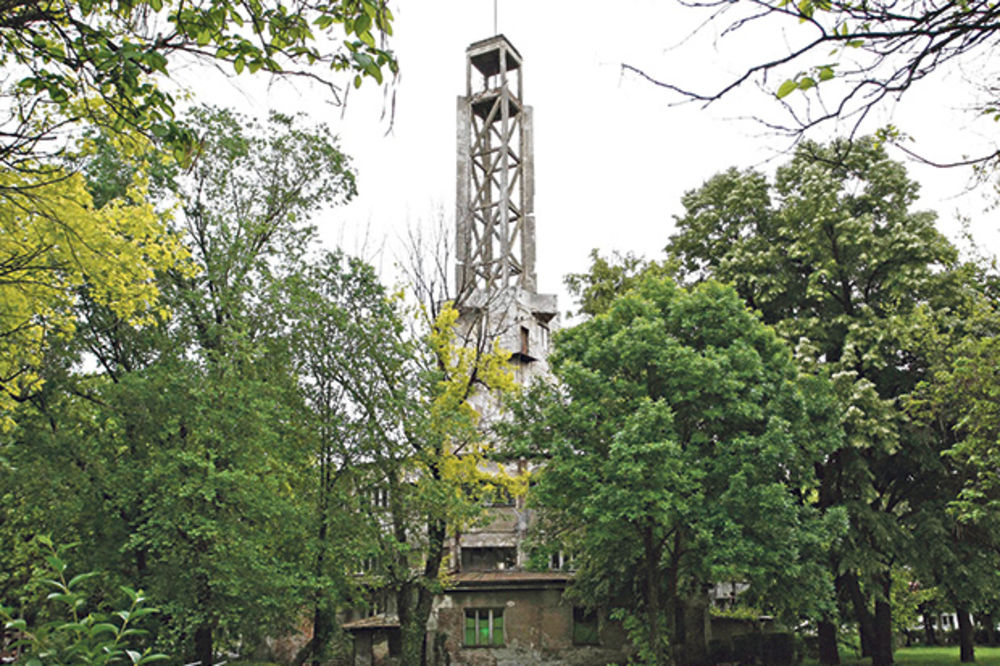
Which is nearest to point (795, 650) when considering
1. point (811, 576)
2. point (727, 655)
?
point (727, 655)

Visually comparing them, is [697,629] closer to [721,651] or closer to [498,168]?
[721,651]

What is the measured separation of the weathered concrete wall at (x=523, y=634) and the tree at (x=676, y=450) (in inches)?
173

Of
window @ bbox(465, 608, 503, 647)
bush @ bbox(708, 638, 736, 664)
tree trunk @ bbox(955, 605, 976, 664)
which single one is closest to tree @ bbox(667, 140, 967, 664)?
tree trunk @ bbox(955, 605, 976, 664)

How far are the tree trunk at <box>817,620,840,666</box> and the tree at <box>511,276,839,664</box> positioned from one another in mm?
4641

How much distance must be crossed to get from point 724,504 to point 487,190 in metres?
18.1

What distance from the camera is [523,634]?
87.7ft

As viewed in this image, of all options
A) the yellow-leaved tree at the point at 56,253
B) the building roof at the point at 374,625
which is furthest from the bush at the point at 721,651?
the yellow-leaved tree at the point at 56,253

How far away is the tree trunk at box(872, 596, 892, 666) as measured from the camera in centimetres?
2312

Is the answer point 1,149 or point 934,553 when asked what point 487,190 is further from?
point 1,149

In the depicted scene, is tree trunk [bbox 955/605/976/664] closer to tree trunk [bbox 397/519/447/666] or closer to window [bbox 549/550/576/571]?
window [bbox 549/550/576/571]

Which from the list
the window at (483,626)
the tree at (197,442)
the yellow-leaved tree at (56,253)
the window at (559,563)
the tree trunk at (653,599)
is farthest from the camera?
the window at (559,563)

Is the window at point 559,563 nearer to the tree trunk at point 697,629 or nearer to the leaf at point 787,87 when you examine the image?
the tree trunk at point 697,629

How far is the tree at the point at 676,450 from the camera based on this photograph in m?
19.0


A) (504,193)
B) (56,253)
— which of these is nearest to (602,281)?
(504,193)
